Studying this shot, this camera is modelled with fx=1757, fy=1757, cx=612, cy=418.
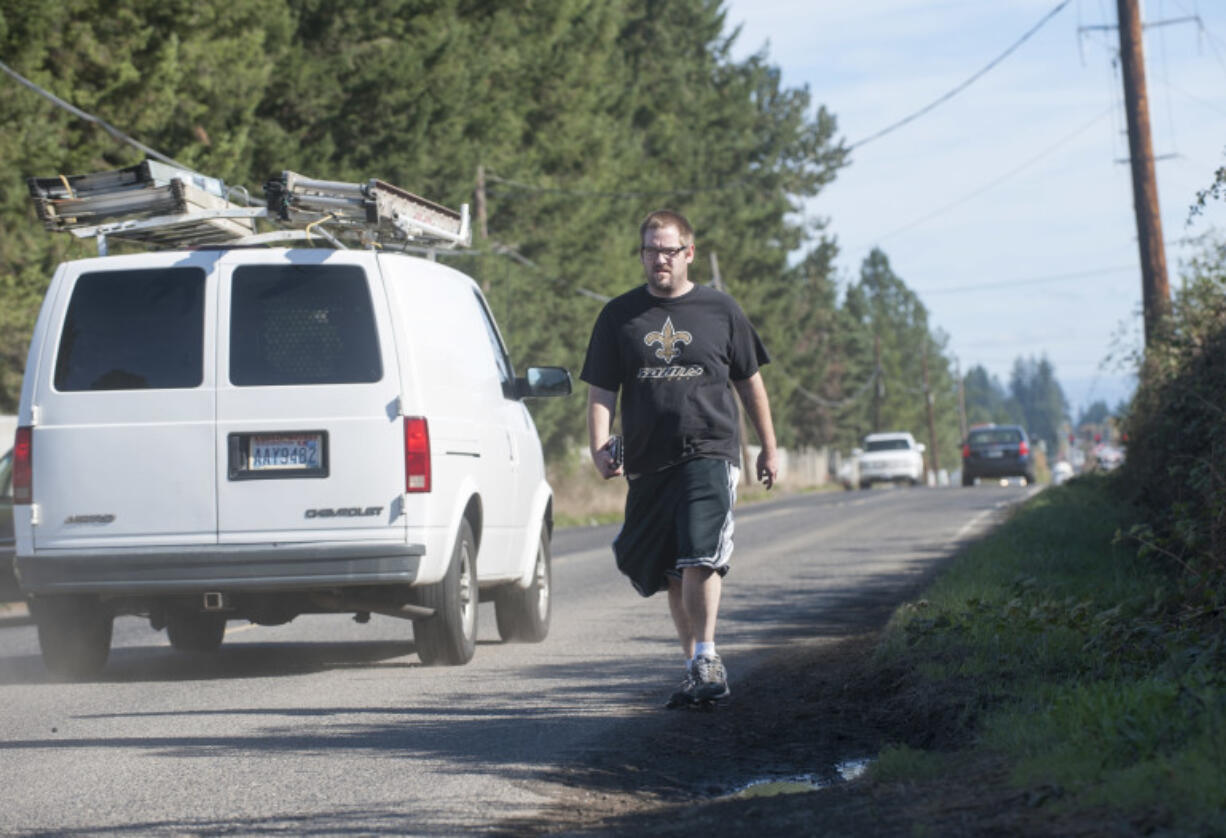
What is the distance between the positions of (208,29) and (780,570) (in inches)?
565

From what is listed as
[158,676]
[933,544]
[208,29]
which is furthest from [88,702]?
[208,29]

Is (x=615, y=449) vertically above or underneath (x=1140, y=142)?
underneath

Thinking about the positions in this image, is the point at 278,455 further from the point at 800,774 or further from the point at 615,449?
the point at 800,774

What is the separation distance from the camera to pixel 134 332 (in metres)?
9.04

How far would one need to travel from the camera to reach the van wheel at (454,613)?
9234 mm

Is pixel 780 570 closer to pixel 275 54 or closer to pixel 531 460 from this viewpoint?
pixel 531 460

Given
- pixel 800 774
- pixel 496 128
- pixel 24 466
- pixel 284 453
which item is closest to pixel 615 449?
pixel 800 774

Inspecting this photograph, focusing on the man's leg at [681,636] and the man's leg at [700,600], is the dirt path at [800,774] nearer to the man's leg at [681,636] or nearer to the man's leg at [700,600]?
the man's leg at [681,636]

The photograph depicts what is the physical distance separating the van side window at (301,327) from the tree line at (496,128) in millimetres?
14360

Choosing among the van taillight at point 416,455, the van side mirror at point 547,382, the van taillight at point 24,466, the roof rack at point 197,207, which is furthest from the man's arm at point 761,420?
the van taillight at point 24,466

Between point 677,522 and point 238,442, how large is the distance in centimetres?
260

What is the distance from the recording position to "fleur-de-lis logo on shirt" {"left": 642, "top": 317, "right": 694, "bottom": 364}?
24.5 feet

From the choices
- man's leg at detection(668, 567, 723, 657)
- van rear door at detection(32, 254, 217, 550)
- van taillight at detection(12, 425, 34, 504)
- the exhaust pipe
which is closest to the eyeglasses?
man's leg at detection(668, 567, 723, 657)

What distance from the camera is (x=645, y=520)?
7.57 m
